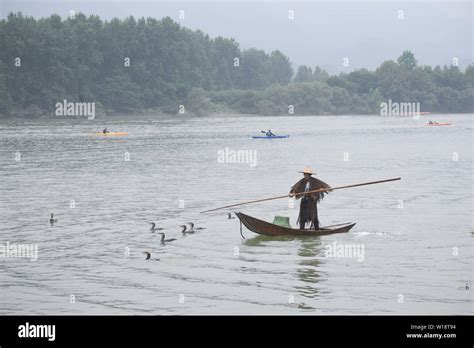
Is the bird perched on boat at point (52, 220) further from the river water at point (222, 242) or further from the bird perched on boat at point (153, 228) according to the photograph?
the bird perched on boat at point (153, 228)

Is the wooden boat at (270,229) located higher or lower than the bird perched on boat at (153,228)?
higher

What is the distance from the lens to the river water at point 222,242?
56.4ft

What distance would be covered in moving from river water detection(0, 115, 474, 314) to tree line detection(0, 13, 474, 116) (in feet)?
219

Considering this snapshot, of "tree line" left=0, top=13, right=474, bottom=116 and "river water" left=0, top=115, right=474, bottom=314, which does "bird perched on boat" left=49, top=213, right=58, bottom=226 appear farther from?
"tree line" left=0, top=13, right=474, bottom=116

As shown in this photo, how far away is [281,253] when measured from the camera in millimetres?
21484

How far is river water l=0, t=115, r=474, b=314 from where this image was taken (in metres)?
17.2

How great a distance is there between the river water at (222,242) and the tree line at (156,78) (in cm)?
6680

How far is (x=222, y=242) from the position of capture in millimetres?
23203

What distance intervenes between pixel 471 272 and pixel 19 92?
9968cm

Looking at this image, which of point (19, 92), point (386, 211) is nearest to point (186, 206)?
point (386, 211)

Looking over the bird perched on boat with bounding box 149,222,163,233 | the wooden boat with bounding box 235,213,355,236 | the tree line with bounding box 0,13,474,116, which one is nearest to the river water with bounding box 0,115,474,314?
the wooden boat with bounding box 235,213,355,236

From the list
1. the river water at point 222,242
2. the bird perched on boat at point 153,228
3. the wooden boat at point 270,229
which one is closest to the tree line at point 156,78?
the river water at point 222,242

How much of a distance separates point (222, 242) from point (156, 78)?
11031cm
